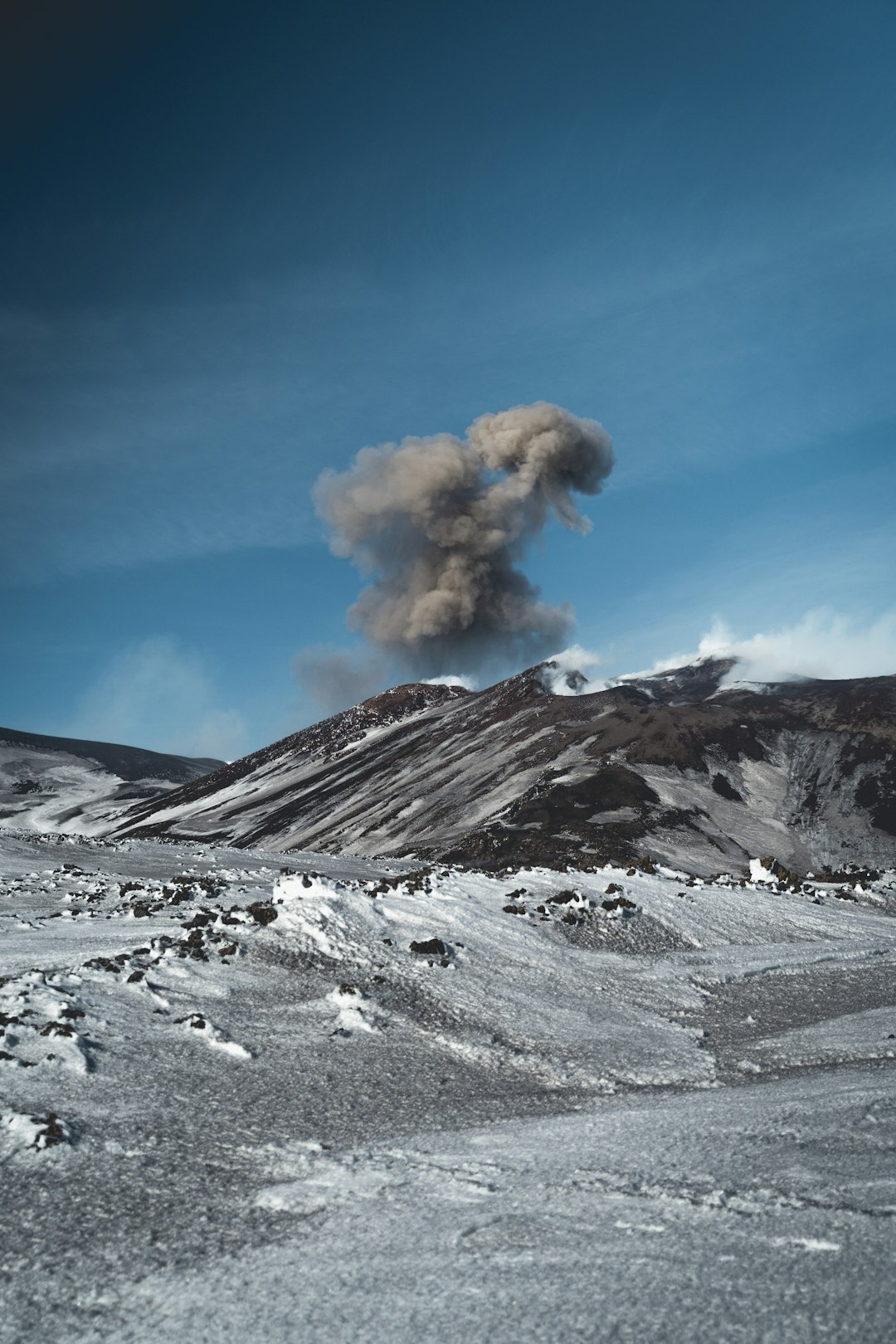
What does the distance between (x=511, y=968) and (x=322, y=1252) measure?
461 inches

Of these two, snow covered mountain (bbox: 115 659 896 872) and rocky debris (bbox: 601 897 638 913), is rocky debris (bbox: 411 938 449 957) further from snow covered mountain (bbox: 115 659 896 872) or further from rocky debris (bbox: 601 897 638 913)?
snow covered mountain (bbox: 115 659 896 872)

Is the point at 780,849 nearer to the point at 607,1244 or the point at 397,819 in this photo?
the point at 397,819

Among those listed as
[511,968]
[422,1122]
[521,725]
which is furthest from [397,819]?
[422,1122]

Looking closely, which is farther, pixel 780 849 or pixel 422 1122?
pixel 780 849

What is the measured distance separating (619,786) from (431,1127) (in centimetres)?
8462

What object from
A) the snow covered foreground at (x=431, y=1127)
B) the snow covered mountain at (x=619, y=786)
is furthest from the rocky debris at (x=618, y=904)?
the snow covered mountain at (x=619, y=786)

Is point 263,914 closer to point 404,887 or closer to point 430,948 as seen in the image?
point 430,948

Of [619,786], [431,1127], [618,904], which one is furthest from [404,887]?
[619,786]

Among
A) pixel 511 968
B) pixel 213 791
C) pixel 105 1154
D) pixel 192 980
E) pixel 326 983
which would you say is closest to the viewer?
pixel 105 1154

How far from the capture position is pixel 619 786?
3686 inches

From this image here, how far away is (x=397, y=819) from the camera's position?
105375 millimetres

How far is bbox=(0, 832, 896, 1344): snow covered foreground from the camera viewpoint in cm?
660

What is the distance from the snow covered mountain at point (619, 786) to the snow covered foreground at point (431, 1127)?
35568 mm

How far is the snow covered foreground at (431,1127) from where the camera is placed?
6.60 metres
